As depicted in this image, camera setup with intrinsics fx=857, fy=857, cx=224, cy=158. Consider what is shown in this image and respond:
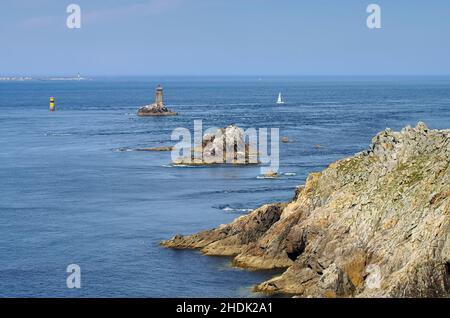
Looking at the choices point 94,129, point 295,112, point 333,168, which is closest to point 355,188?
point 333,168

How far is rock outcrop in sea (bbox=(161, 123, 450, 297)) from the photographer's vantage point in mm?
41469

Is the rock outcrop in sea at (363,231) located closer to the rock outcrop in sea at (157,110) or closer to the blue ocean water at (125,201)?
the blue ocean water at (125,201)

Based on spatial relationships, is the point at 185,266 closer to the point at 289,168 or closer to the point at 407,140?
the point at 407,140

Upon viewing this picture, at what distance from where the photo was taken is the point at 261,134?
135500 mm

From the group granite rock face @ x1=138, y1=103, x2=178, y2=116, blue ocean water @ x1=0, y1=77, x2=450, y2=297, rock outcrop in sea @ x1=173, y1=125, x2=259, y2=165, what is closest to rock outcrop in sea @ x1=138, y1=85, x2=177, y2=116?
granite rock face @ x1=138, y1=103, x2=178, y2=116

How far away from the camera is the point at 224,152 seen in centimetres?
10850

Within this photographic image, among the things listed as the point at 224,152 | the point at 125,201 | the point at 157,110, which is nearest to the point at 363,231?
the point at 125,201

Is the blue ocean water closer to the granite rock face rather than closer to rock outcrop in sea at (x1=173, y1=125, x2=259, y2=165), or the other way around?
rock outcrop in sea at (x1=173, y1=125, x2=259, y2=165)

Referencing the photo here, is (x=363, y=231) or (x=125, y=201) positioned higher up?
(x=363, y=231)

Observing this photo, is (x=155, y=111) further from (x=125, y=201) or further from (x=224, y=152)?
(x=125, y=201)

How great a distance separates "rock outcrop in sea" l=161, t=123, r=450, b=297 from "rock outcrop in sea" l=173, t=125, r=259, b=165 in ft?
149

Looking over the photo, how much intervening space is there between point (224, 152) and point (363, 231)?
6141cm

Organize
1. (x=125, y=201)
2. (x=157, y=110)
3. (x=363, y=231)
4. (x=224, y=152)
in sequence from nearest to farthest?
1. (x=363, y=231)
2. (x=125, y=201)
3. (x=224, y=152)
4. (x=157, y=110)

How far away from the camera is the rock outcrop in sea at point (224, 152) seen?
106750 millimetres
